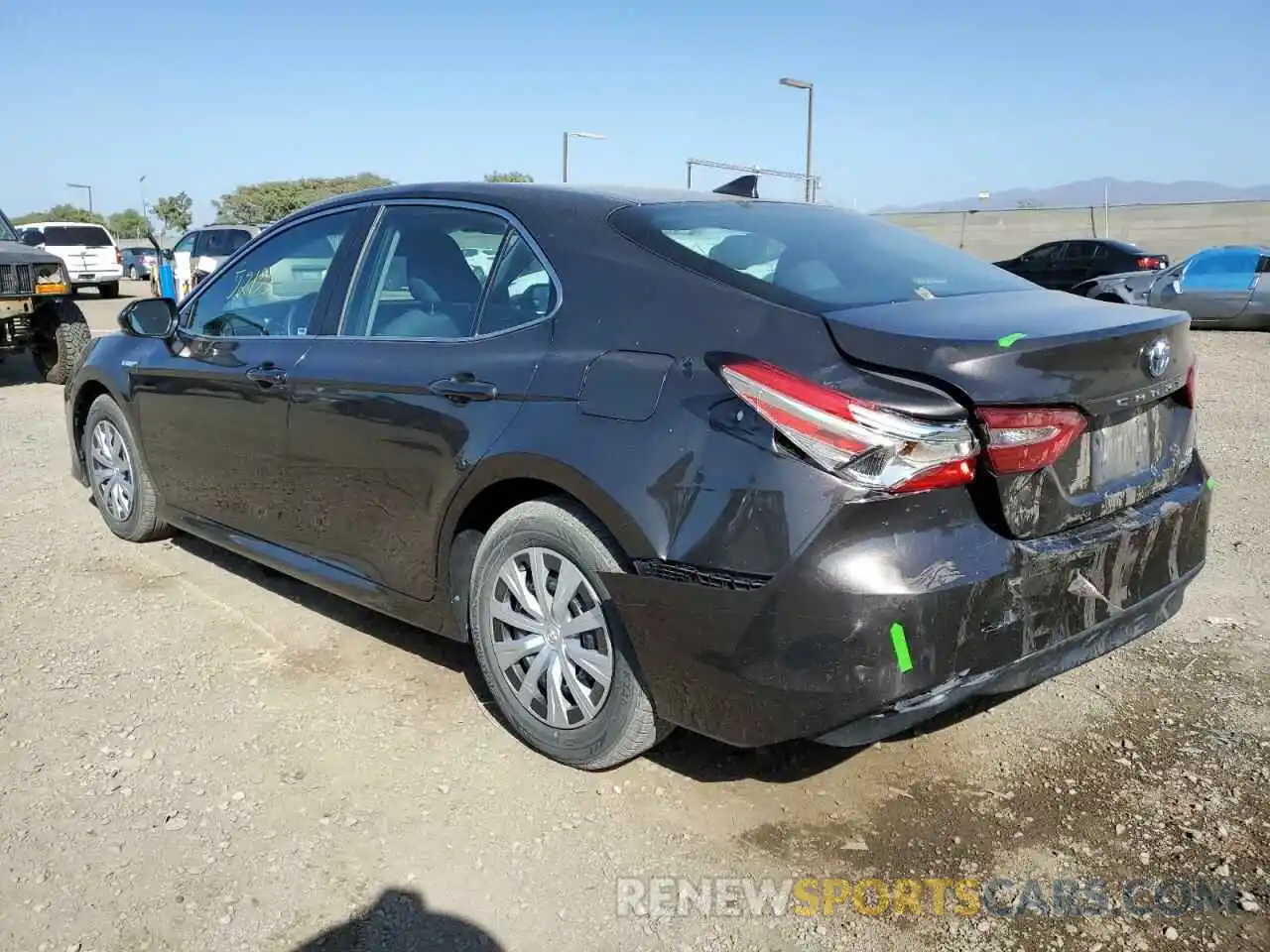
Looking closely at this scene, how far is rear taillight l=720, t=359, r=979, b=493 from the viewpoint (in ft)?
7.87

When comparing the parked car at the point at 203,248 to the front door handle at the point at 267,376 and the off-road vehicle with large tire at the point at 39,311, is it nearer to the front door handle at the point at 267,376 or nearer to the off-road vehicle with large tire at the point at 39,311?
the off-road vehicle with large tire at the point at 39,311

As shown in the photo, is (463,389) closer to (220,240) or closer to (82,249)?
(220,240)

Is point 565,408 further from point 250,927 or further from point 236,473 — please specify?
point 236,473

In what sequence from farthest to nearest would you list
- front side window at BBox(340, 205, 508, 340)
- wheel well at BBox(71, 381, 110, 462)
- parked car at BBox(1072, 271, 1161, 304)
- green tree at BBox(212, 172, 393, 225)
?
1. green tree at BBox(212, 172, 393, 225)
2. parked car at BBox(1072, 271, 1161, 304)
3. wheel well at BBox(71, 381, 110, 462)
4. front side window at BBox(340, 205, 508, 340)

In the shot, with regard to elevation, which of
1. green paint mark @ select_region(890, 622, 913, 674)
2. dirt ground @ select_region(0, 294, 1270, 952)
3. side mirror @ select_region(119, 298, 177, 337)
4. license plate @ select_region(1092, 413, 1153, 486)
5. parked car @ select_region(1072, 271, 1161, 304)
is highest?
side mirror @ select_region(119, 298, 177, 337)

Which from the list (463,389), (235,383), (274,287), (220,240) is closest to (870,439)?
(463,389)

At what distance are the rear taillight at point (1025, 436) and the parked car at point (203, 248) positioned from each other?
1954 cm

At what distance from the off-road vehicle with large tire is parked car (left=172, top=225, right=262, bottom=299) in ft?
29.8

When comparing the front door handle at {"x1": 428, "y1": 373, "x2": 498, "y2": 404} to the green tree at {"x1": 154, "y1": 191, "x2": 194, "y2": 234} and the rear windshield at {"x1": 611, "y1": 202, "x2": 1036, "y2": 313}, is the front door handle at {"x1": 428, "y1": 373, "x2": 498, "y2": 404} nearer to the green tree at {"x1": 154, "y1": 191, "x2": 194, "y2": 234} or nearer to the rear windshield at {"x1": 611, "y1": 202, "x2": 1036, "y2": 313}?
the rear windshield at {"x1": 611, "y1": 202, "x2": 1036, "y2": 313}

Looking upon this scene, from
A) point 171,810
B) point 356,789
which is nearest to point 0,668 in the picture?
point 171,810

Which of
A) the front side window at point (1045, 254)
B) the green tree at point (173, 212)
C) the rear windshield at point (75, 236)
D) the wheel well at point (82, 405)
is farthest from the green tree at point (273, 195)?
the wheel well at point (82, 405)

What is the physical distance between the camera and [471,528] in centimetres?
329

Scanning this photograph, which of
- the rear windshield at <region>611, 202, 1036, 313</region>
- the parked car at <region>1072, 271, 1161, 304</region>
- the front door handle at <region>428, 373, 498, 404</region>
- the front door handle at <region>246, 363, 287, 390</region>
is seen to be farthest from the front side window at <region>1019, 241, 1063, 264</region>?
the front door handle at <region>428, 373, 498, 404</region>

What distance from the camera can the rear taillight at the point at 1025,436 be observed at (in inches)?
97.2
